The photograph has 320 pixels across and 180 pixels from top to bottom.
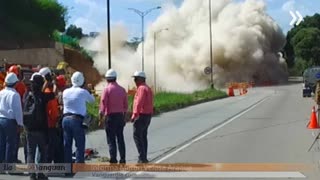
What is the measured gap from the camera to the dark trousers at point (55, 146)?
11.9m

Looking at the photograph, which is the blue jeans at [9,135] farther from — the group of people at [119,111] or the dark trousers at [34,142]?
the group of people at [119,111]

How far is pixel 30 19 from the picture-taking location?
84938 mm

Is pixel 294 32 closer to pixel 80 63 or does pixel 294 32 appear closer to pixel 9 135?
pixel 80 63

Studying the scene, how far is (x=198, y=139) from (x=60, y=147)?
774 centimetres

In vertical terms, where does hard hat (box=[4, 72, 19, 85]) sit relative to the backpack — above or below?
above

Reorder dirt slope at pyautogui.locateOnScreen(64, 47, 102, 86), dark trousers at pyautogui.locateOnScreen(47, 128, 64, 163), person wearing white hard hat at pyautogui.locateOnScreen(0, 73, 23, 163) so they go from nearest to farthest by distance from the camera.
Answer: dark trousers at pyautogui.locateOnScreen(47, 128, 64, 163)
person wearing white hard hat at pyautogui.locateOnScreen(0, 73, 23, 163)
dirt slope at pyautogui.locateOnScreen(64, 47, 102, 86)

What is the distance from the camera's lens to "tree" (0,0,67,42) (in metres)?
81.4

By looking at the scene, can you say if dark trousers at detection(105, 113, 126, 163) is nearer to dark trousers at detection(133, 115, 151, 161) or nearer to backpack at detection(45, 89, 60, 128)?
dark trousers at detection(133, 115, 151, 161)

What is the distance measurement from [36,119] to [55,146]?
97cm

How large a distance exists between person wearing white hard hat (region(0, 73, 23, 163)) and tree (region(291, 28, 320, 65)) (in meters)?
112

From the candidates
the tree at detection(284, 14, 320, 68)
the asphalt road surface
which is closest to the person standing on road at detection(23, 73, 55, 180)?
the asphalt road surface

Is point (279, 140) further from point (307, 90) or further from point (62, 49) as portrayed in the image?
point (62, 49)

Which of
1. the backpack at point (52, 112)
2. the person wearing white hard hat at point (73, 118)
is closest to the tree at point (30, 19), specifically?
the person wearing white hard hat at point (73, 118)

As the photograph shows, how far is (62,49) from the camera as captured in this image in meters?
88.2
